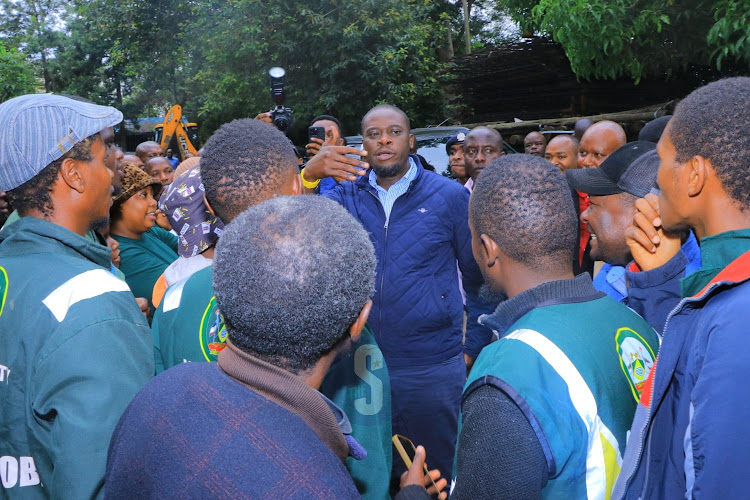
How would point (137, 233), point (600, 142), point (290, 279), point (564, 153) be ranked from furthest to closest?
point (564, 153) → point (600, 142) → point (137, 233) → point (290, 279)

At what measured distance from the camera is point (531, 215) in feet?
6.57

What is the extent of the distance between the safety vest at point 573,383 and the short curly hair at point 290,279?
1.81 feet

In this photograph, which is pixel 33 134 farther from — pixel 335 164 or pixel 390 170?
pixel 390 170

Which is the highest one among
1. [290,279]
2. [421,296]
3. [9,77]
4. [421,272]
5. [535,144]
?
[290,279]

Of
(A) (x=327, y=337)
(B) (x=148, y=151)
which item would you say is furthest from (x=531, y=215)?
(B) (x=148, y=151)

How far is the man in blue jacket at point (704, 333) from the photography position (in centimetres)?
128

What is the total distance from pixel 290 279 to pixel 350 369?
83 cm

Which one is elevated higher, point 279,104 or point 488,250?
point 279,104

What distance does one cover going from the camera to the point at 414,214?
388 centimetres

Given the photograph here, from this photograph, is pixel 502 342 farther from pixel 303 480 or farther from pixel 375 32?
pixel 375 32

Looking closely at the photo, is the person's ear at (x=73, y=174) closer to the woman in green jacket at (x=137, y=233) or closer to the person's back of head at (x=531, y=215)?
the person's back of head at (x=531, y=215)

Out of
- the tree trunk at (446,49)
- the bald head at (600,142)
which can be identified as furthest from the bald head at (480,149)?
the tree trunk at (446,49)

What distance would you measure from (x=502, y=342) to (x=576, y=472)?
389 mm

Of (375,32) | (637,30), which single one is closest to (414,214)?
(637,30)
